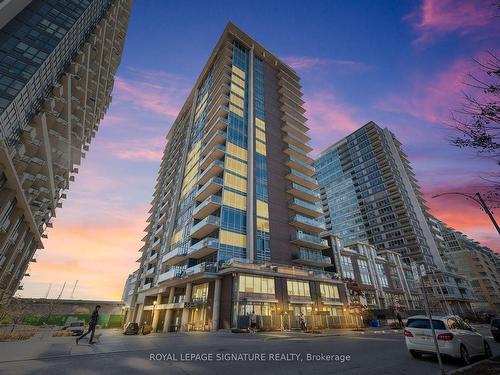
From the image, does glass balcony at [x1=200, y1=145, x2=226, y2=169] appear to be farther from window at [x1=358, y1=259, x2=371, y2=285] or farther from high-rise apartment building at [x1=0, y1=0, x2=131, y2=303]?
window at [x1=358, y1=259, x2=371, y2=285]

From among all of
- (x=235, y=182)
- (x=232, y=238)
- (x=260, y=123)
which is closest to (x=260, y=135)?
(x=260, y=123)

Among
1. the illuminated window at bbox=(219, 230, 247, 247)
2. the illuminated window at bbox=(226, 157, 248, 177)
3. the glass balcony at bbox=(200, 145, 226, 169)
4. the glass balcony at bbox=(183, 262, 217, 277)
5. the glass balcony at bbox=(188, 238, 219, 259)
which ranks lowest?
the glass balcony at bbox=(183, 262, 217, 277)

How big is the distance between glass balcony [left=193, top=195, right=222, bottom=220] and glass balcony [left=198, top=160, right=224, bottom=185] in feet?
16.1

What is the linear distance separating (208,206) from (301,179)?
68.4ft

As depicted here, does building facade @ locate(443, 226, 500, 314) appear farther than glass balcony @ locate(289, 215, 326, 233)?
Yes

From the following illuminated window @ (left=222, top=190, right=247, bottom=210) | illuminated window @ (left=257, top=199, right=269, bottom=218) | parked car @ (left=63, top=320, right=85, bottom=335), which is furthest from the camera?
illuminated window @ (left=257, top=199, right=269, bottom=218)

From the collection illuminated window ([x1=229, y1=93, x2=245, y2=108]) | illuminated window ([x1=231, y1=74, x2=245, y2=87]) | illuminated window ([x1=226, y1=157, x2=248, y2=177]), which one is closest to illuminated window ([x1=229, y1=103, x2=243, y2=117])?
illuminated window ([x1=229, y1=93, x2=245, y2=108])

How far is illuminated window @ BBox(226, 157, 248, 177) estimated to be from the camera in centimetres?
3919

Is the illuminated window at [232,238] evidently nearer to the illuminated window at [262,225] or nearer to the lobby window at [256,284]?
the illuminated window at [262,225]

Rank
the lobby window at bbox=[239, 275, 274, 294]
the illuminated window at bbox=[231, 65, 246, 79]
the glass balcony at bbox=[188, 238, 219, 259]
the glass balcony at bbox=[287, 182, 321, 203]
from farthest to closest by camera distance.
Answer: the illuminated window at bbox=[231, 65, 246, 79] → the glass balcony at bbox=[287, 182, 321, 203] → the glass balcony at bbox=[188, 238, 219, 259] → the lobby window at bbox=[239, 275, 274, 294]

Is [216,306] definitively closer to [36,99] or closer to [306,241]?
[306,241]

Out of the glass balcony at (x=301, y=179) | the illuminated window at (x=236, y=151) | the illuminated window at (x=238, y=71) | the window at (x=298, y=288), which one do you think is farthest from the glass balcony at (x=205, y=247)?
the illuminated window at (x=238, y=71)

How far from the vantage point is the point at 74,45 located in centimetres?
3350

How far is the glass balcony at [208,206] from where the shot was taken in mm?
34688
